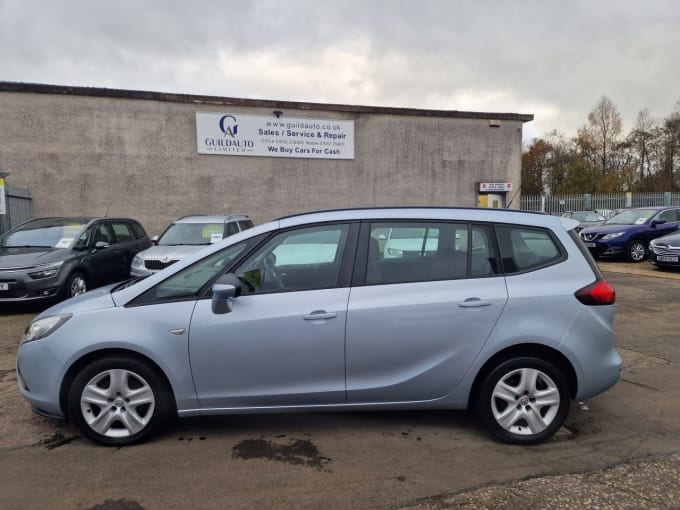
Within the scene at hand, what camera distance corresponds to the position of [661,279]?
10.9 meters

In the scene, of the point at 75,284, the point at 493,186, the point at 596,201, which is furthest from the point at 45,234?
the point at 596,201

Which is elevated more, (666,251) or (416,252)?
(416,252)

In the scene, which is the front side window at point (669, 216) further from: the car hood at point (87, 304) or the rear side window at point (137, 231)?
the car hood at point (87, 304)

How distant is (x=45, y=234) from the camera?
860 centimetres

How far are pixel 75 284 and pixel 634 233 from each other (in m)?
14.3

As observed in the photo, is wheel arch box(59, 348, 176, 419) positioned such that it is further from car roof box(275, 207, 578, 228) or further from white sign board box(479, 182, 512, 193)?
white sign board box(479, 182, 512, 193)

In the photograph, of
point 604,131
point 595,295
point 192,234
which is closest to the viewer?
point 595,295

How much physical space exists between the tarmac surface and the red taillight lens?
1.00 metres

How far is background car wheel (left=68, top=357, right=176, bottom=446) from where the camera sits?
322 centimetres

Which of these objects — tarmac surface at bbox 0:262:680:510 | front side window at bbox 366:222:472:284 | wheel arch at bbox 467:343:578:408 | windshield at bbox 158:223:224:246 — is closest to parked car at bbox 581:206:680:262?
windshield at bbox 158:223:224:246

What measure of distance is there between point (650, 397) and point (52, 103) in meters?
16.4

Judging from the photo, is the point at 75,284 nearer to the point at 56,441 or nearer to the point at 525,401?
the point at 56,441

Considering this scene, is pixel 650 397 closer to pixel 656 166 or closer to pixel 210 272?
pixel 210 272

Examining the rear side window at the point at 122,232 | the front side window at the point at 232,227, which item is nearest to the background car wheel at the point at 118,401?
the front side window at the point at 232,227
